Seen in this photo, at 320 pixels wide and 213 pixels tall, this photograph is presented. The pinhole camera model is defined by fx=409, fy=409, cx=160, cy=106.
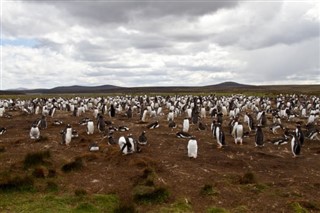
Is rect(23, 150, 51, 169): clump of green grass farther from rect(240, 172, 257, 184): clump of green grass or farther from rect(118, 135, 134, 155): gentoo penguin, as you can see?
rect(240, 172, 257, 184): clump of green grass

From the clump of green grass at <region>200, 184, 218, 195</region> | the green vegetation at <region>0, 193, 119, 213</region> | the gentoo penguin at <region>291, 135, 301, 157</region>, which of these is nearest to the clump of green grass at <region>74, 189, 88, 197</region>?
the green vegetation at <region>0, 193, 119, 213</region>

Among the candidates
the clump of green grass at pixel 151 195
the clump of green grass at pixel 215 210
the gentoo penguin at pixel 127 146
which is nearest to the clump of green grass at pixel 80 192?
the clump of green grass at pixel 151 195

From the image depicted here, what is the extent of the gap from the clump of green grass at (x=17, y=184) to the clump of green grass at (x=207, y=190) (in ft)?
19.7

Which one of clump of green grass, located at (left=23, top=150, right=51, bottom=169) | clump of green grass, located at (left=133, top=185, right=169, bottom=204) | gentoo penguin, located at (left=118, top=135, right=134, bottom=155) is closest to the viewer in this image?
clump of green grass, located at (left=133, top=185, right=169, bottom=204)

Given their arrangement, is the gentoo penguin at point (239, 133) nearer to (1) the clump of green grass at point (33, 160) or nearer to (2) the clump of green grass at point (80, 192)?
(1) the clump of green grass at point (33, 160)

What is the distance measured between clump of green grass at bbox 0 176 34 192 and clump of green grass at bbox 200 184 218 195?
5990 mm

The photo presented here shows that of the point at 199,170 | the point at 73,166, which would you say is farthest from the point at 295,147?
the point at 73,166

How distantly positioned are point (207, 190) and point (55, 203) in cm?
502

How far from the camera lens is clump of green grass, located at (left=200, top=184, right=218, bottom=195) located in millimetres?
13727

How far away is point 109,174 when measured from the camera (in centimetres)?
1644

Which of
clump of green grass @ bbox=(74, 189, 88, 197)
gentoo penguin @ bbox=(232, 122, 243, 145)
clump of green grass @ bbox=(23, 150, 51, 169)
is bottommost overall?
clump of green grass @ bbox=(74, 189, 88, 197)

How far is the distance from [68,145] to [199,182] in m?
10.2

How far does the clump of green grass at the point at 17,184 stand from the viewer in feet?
46.6

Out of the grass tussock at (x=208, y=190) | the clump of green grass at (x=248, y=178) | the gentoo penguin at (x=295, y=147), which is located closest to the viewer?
the grass tussock at (x=208, y=190)
